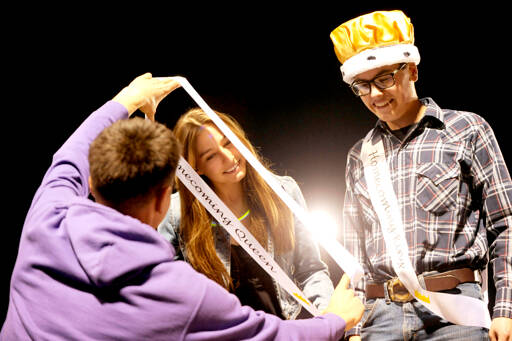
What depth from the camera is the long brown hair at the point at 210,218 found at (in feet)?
7.45

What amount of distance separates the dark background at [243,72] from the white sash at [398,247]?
0.85 metres

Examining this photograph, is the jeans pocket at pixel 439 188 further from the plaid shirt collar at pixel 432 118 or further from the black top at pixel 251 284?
the black top at pixel 251 284

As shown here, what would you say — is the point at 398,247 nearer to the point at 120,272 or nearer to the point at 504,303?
the point at 504,303

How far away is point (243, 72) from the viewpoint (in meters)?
3.03

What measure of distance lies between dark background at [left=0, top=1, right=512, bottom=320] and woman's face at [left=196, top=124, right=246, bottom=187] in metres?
0.67

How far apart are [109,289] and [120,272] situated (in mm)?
66

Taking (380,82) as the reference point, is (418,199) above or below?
below

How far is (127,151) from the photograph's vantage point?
1.32m

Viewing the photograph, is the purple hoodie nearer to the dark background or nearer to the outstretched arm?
the outstretched arm

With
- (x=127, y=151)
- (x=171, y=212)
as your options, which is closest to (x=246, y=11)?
(x=171, y=212)

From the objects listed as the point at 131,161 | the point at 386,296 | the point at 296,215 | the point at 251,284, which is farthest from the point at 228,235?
the point at 131,161

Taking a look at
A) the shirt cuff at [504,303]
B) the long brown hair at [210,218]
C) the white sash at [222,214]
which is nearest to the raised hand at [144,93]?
the white sash at [222,214]

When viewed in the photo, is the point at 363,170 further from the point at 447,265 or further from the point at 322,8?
the point at 322,8

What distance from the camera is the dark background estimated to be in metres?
2.83
